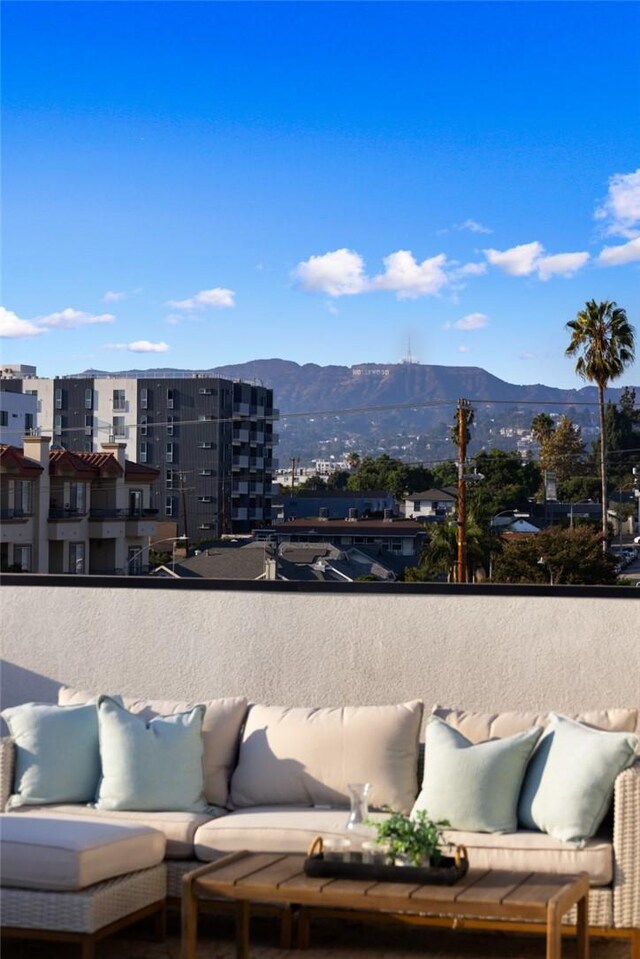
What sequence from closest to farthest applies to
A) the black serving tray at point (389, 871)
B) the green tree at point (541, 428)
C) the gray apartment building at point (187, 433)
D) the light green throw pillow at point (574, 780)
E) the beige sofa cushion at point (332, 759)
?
the black serving tray at point (389, 871) → the light green throw pillow at point (574, 780) → the beige sofa cushion at point (332, 759) → the green tree at point (541, 428) → the gray apartment building at point (187, 433)

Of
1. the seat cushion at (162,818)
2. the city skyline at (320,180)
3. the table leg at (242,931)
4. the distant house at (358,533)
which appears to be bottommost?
the table leg at (242,931)

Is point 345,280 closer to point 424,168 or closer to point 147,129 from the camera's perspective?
point 424,168

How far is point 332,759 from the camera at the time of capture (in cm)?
376

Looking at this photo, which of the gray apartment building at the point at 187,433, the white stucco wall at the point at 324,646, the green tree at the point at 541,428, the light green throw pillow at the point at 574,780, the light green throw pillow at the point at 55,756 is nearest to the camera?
the light green throw pillow at the point at 574,780

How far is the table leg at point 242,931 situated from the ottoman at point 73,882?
0.32 m

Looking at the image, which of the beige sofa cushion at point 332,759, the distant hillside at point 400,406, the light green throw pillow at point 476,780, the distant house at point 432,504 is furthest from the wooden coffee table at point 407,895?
the distant house at point 432,504

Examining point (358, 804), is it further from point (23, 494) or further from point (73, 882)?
point (23, 494)

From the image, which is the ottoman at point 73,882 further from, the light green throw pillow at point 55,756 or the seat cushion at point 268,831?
the light green throw pillow at point 55,756

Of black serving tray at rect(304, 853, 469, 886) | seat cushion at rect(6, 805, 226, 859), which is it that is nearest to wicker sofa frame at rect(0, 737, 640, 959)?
black serving tray at rect(304, 853, 469, 886)

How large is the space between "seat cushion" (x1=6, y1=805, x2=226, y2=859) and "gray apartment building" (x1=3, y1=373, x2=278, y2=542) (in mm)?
4150

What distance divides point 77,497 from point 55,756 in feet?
13.6

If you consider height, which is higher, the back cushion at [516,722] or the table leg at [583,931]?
the back cushion at [516,722]

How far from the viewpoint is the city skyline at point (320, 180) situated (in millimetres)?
6859

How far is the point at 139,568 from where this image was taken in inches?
259
